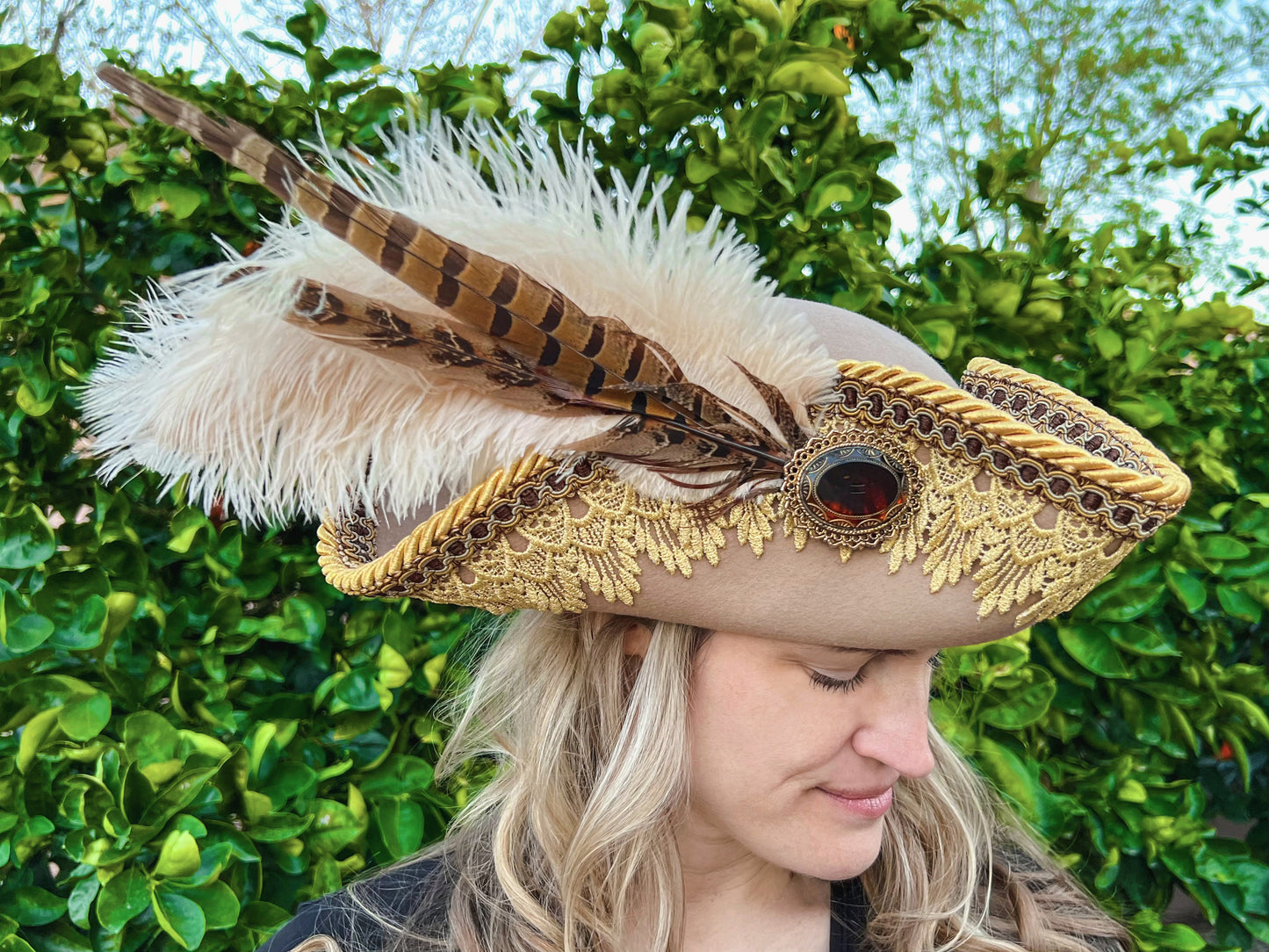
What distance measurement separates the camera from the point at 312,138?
171 centimetres

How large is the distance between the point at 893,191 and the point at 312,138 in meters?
1.17

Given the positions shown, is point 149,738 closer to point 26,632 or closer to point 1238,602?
point 26,632

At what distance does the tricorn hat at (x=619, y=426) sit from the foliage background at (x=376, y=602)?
570mm

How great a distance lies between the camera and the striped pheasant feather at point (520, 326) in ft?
2.75

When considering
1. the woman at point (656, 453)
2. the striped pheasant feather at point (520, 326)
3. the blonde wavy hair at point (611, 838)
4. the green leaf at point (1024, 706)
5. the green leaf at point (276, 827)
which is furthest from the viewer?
the green leaf at point (1024, 706)

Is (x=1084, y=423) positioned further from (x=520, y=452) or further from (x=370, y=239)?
(x=370, y=239)

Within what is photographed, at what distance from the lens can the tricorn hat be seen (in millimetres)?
938

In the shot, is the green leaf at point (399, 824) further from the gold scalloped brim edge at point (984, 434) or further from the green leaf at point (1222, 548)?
the green leaf at point (1222, 548)

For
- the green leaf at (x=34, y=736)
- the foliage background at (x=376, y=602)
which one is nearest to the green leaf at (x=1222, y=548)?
the foliage background at (x=376, y=602)

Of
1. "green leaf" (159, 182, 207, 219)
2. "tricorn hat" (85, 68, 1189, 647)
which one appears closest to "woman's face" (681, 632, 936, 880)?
"tricorn hat" (85, 68, 1189, 647)

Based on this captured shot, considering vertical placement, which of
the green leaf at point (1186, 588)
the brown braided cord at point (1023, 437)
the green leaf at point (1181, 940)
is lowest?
the green leaf at point (1181, 940)

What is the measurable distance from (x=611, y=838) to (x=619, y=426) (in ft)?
2.14

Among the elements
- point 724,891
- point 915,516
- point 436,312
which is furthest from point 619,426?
point 724,891

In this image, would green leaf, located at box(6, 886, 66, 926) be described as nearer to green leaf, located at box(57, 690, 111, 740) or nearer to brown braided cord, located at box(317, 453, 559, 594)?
green leaf, located at box(57, 690, 111, 740)
